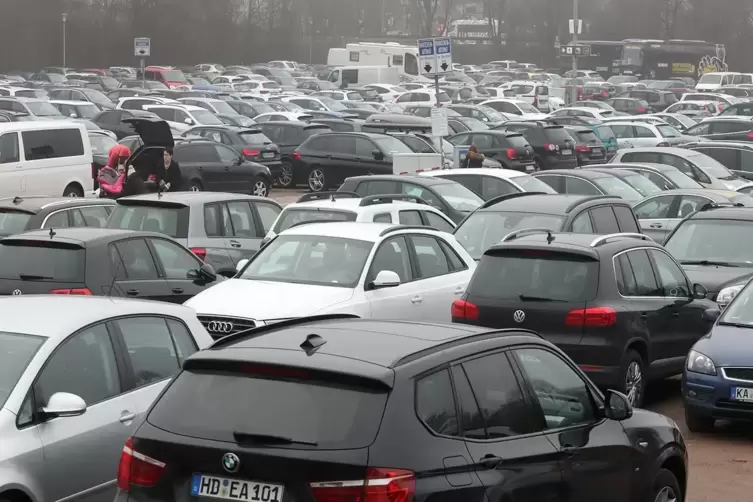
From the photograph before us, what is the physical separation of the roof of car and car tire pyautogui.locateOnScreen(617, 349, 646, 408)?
454 centimetres

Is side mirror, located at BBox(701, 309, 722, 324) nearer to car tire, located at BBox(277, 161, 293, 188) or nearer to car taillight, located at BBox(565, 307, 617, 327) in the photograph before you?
car taillight, located at BBox(565, 307, 617, 327)

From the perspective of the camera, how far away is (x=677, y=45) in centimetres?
9256

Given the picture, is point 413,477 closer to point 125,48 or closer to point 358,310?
point 358,310

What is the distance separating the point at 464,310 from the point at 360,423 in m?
6.77

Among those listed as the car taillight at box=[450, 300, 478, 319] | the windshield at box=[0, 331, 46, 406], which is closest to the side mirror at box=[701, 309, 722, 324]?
the car taillight at box=[450, 300, 478, 319]

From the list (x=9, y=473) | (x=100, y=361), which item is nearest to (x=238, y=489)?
(x=9, y=473)

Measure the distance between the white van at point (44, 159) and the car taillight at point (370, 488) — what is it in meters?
21.4

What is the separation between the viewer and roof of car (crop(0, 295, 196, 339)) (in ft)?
24.6

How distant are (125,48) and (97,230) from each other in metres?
80.0

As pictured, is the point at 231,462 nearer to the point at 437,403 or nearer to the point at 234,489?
the point at 234,489

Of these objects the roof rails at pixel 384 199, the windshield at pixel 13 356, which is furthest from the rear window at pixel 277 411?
the roof rails at pixel 384 199

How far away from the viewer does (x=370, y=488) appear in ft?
17.0

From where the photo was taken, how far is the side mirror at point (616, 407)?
683cm

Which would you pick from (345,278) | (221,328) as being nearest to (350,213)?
(345,278)
